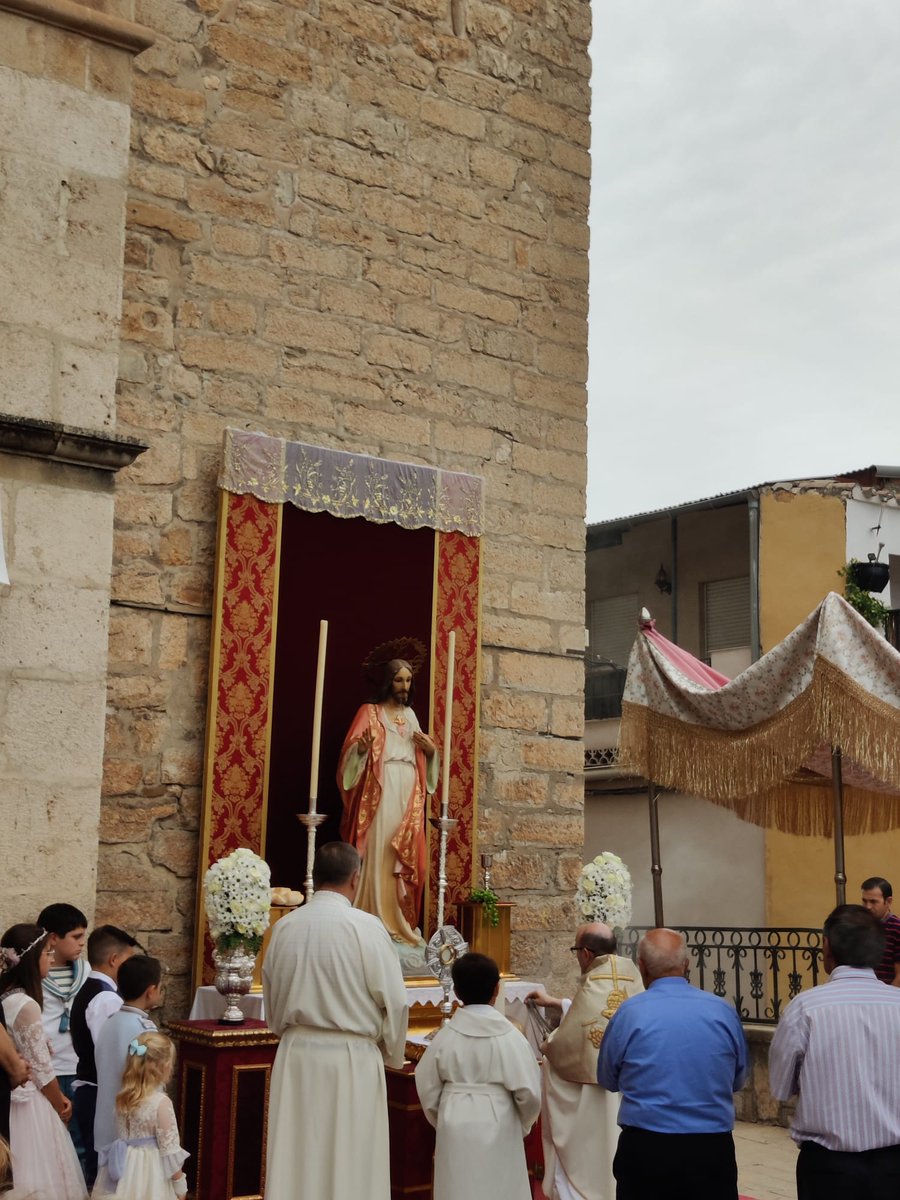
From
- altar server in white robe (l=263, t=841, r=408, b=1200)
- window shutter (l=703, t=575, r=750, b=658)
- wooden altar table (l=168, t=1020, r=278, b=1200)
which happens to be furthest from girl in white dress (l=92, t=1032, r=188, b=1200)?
window shutter (l=703, t=575, r=750, b=658)

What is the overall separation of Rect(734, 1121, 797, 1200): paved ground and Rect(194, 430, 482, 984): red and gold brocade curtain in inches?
90.4

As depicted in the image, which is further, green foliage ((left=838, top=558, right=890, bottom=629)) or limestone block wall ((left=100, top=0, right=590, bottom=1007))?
green foliage ((left=838, top=558, right=890, bottom=629))

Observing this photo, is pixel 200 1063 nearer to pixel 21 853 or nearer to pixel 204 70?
pixel 21 853

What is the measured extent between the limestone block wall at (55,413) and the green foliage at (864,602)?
11.7 m

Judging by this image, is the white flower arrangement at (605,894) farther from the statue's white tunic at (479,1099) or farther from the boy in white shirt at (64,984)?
the boy in white shirt at (64,984)

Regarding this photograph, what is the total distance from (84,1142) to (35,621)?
1.95 m

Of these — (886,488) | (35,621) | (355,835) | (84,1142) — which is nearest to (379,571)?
(355,835)

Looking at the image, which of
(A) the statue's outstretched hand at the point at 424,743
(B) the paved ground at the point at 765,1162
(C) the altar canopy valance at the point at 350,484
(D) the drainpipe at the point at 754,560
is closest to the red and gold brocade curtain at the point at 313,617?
(C) the altar canopy valance at the point at 350,484

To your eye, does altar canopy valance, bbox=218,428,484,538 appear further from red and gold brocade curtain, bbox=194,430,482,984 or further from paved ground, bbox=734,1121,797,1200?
paved ground, bbox=734,1121,797,1200

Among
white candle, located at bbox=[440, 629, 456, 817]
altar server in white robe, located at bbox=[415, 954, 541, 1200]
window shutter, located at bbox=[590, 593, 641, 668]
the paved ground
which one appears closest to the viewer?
altar server in white robe, located at bbox=[415, 954, 541, 1200]

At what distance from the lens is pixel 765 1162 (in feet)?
29.4

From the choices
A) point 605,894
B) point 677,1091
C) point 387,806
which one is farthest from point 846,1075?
point 387,806

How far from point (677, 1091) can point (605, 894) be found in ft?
9.51

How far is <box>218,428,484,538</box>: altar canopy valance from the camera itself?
7457 mm
